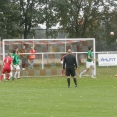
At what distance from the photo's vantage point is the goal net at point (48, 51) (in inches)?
1449

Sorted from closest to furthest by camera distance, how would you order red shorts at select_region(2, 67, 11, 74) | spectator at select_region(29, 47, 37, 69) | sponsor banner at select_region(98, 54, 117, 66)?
red shorts at select_region(2, 67, 11, 74), spectator at select_region(29, 47, 37, 69), sponsor banner at select_region(98, 54, 117, 66)

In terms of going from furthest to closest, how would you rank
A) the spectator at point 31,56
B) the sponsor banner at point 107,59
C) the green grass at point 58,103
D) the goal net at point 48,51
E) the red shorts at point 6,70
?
the sponsor banner at point 107,59
the goal net at point 48,51
the spectator at point 31,56
the red shorts at point 6,70
the green grass at point 58,103

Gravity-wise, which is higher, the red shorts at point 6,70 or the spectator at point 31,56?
the spectator at point 31,56

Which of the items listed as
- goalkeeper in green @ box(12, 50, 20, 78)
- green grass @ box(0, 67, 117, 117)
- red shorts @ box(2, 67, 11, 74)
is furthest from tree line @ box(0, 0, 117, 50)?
green grass @ box(0, 67, 117, 117)

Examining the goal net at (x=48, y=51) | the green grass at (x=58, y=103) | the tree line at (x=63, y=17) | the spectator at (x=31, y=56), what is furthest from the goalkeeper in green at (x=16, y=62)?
the tree line at (x=63, y=17)

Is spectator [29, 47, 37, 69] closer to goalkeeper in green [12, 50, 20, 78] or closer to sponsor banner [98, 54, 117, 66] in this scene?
goalkeeper in green [12, 50, 20, 78]

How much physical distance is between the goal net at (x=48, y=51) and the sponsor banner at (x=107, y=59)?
216cm

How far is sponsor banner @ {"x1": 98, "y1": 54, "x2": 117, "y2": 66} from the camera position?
130ft

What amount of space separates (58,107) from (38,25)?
1750 inches

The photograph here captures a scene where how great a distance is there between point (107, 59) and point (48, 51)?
470cm

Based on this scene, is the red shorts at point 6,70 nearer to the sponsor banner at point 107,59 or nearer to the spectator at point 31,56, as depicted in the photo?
the spectator at point 31,56

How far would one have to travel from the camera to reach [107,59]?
40.0 m

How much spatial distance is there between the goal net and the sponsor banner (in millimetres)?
2159

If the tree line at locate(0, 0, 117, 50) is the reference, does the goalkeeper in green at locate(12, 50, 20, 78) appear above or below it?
below
